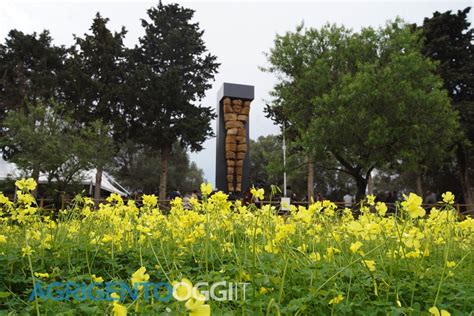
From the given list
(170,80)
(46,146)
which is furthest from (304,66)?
(46,146)

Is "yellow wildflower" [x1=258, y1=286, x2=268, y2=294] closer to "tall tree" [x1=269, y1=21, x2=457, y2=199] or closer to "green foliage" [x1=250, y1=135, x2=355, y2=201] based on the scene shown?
"tall tree" [x1=269, y1=21, x2=457, y2=199]


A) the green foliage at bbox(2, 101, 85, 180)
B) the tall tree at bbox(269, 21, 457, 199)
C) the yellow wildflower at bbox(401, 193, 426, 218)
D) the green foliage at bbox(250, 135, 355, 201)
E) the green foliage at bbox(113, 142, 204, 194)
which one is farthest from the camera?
the green foliage at bbox(250, 135, 355, 201)

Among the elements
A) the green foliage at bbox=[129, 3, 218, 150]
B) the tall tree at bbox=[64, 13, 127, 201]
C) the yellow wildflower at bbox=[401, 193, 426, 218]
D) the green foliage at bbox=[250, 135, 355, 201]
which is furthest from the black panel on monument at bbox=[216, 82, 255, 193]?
the green foliage at bbox=[250, 135, 355, 201]

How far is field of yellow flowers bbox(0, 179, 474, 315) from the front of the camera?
1.95 m

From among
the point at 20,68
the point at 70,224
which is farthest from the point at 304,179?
the point at 70,224

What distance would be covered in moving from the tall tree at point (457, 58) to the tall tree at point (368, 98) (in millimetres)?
3745

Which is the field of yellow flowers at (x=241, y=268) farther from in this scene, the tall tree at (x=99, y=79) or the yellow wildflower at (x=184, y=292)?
the tall tree at (x=99, y=79)

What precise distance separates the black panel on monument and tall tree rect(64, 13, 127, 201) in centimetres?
866

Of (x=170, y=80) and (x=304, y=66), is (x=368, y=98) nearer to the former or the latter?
(x=304, y=66)

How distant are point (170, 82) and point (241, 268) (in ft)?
66.9

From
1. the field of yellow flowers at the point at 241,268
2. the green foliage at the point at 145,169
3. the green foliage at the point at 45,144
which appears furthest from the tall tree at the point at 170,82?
the field of yellow flowers at the point at 241,268

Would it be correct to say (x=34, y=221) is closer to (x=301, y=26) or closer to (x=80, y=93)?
(x=301, y=26)

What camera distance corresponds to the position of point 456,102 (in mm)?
21172

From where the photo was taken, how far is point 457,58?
21875 millimetres
